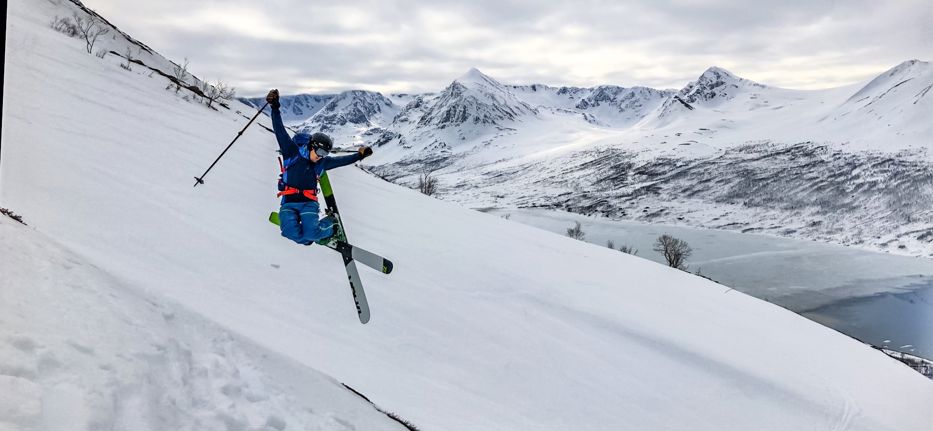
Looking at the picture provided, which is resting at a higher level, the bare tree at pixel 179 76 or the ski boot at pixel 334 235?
the bare tree at pixel 179 76

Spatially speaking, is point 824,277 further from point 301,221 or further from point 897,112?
point 897,112

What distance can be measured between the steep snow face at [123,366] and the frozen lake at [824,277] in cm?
6635

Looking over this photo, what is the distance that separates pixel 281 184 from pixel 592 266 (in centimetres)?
1182

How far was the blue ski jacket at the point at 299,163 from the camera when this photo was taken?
6.92 metres

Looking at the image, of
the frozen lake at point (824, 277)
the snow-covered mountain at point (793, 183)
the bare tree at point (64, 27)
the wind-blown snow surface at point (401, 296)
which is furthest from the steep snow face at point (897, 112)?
the bare tree at point (64, 27)

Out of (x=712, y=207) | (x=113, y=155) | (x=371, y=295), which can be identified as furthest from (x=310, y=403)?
(x=712, y=207)

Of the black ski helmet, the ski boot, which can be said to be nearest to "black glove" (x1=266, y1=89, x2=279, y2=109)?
the black ski helmet

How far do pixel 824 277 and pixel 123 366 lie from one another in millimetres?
95765

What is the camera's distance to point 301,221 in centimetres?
714

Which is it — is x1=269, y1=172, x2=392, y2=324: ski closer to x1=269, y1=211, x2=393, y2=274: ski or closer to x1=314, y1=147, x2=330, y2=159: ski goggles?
x1=269, y1=211, x2=393, y2=274: ski

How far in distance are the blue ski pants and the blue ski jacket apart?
0.10 meters

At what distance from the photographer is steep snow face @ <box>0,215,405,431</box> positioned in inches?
142

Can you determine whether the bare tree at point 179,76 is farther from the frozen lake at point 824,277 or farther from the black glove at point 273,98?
the frozen lake at point 824,277

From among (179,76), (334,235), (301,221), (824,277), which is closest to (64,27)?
(179,76)
